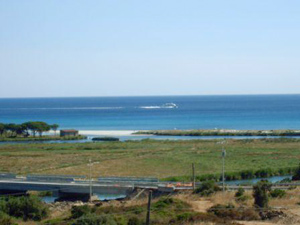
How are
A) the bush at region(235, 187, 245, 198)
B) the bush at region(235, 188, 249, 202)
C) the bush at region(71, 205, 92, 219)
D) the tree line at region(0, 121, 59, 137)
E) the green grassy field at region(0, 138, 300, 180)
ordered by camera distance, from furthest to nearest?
the tree line at region(0, 121, 59, 137) < the green grassy field at region(0, 138, 300, 180) < the bush at region(235, 187, 245, 198) < the bush at region(235, 188, 249, 202) < the bush at region(71, 205, 92, 219)

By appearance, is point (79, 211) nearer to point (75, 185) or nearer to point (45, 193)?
point (75, 185)

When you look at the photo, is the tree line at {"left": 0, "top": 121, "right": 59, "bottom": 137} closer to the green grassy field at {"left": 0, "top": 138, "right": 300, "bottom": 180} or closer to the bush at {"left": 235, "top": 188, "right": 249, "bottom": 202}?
the green grassy field at {"left": 0, "top": 138, "right": 300, "bottom": 180}

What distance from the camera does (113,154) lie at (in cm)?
7475

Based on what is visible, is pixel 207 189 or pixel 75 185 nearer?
pixel 207 189

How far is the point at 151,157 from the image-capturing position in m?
69.2

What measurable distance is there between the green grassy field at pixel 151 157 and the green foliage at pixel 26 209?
19048 mm

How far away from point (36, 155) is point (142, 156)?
16228 millimetres

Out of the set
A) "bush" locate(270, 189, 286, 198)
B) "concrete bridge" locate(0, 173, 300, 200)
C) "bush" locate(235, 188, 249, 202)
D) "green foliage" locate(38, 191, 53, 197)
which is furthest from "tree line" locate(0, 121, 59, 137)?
"bush" locate(270, 189, 286, 198)

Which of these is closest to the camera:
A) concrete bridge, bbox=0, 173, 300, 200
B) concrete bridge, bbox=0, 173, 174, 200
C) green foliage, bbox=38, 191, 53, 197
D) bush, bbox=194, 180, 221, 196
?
bush, bbox=194, 180, 221, 196

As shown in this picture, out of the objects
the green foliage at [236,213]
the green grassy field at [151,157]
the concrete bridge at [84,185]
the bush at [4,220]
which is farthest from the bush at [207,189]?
the bush at [4,220]

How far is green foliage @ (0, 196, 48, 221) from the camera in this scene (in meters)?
34.7

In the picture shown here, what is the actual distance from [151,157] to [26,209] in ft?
116

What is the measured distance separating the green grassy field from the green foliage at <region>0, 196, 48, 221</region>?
19.0 meters

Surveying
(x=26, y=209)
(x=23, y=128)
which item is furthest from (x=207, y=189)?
(x=23, y=128)
